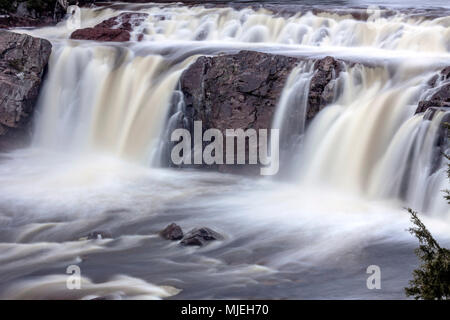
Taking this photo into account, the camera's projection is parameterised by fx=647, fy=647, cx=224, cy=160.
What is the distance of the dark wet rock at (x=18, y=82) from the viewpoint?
15898mm

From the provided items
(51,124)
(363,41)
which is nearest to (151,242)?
(51,124)

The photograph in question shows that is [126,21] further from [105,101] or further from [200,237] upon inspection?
[200,237]

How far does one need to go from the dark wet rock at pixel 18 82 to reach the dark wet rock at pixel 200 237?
7.90m

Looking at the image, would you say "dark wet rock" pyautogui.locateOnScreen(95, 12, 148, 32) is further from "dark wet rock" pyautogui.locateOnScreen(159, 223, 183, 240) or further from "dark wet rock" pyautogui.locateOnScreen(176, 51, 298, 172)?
"dark wet rock" pyautogui.locateOnScreen(159, 223, 183, 240)

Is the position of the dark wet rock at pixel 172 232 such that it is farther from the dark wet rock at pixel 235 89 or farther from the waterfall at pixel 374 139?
the dark wet rock at pixel 235 89

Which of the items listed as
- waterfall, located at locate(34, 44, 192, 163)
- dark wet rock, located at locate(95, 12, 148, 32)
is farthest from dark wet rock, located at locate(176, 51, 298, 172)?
dark wet rock, located at locate(95, 12, 148, 32)

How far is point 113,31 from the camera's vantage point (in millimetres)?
18359

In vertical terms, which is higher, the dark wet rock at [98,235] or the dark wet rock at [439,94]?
the dark wet rock at [439,94]

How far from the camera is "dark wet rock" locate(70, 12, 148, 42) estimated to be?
18141 mm

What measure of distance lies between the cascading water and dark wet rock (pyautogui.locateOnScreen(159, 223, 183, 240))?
174mm

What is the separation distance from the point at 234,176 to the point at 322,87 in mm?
2622

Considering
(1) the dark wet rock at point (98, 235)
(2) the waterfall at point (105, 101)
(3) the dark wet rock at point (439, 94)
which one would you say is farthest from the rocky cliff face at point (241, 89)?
(1) the dark wet rock at point (98, 235)

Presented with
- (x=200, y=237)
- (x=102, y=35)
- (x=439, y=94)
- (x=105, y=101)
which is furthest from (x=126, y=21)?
(x=200, y=237)
